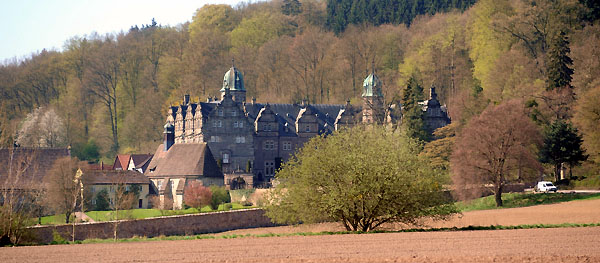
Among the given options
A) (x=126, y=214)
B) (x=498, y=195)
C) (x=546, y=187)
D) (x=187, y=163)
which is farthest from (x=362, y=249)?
(x=187, y=163)

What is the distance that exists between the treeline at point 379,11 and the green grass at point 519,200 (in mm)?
62997

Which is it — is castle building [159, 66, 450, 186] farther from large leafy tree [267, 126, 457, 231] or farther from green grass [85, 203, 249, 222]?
large leafy tree [267, 126, 457, 231]

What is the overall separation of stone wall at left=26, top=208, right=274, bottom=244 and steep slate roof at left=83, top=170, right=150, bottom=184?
14.4 metres

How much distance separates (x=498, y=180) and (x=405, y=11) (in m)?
72.1

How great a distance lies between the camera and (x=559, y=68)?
72.2m

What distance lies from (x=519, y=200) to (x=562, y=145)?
5328mm

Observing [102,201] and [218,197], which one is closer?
[218,197]

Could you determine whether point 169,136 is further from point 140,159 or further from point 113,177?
point 113,177

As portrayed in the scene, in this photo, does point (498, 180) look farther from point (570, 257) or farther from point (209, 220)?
point (570, 257)

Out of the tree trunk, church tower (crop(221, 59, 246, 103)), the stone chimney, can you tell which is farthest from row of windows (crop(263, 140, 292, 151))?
the tree trunk

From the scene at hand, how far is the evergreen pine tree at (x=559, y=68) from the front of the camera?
2832 inches

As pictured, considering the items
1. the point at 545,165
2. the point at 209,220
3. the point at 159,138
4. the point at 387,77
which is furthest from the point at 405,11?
the point at 209,220

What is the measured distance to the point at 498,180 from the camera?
197 feet

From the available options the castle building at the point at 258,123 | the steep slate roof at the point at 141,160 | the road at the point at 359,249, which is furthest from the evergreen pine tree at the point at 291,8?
the road at the point at 359,249
